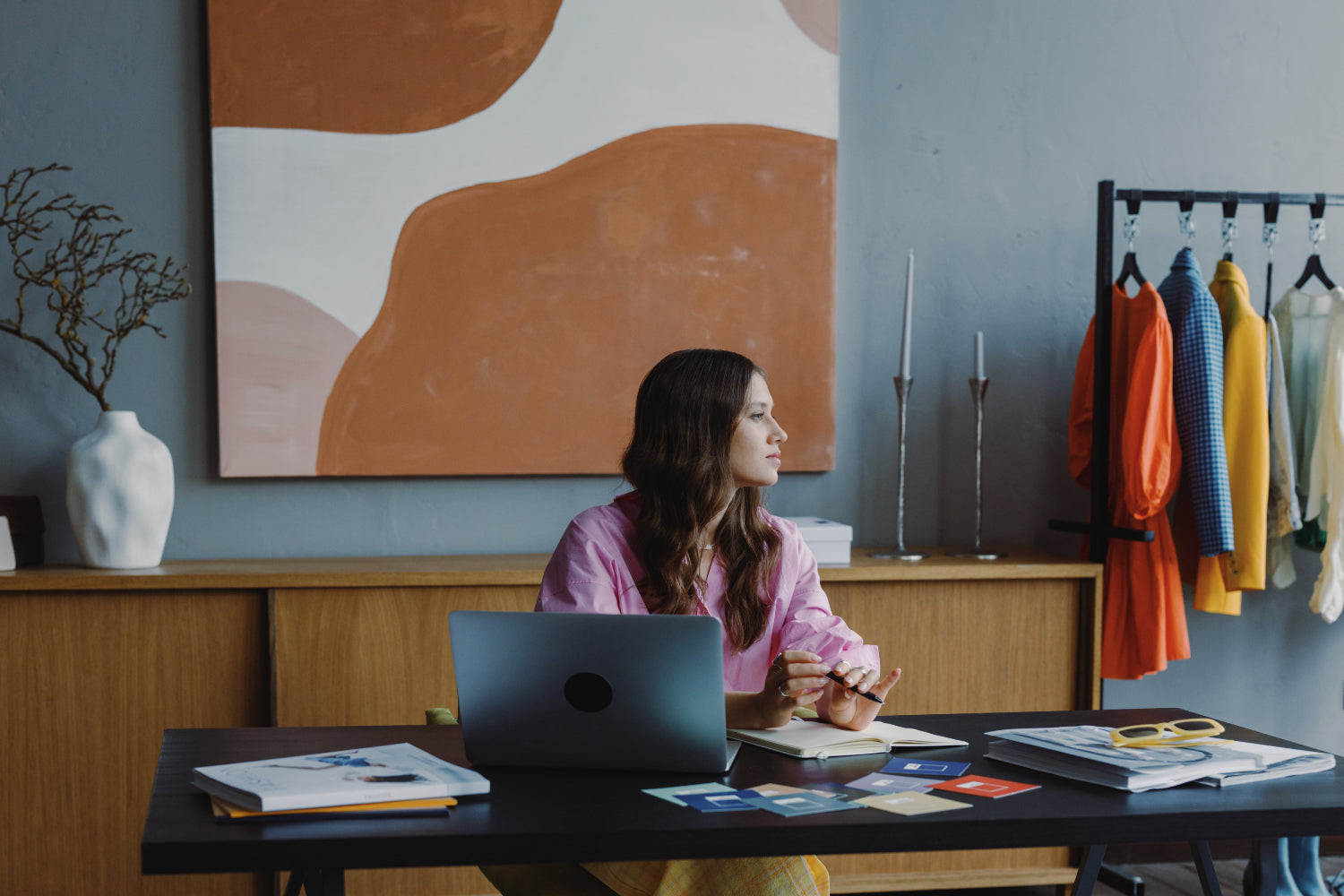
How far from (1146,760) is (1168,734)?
14cm

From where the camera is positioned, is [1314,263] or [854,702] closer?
[854,702]

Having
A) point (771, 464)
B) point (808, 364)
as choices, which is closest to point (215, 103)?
point (808, 364)

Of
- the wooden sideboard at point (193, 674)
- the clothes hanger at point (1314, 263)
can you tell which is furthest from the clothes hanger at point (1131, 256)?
the wooden sideboard at point (193, 674)

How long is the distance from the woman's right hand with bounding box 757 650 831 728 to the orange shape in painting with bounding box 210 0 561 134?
1.82m

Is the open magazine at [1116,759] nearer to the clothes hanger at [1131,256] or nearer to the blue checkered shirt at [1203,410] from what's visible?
the blue checkered shirt at [1203,410]

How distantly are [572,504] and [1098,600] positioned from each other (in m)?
1.26

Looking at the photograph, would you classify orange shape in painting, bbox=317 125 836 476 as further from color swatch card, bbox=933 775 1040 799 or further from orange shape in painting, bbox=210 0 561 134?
color swatch card, bbox=933 775 1040 799

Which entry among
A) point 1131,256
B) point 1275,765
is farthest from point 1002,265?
point 1275,765

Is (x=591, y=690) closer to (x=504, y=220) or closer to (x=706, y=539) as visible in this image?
(x=706, y=539)

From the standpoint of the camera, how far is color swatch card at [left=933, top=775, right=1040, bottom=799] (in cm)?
127

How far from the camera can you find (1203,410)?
2641mm

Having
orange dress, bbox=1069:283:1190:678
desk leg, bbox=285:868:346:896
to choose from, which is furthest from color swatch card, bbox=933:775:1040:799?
orange dress, bbox=1069:283:1190:678

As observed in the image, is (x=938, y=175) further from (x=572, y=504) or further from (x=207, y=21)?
(x=207, y=21)

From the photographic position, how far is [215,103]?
272cm
